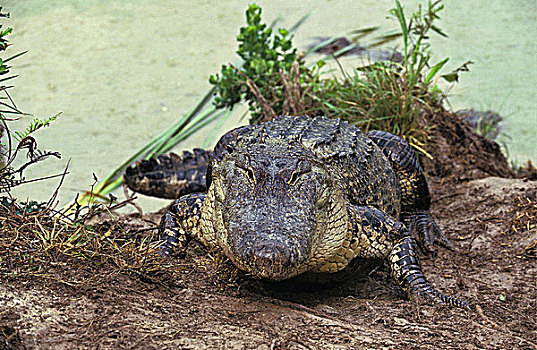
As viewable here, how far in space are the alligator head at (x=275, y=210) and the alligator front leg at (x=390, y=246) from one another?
243mm

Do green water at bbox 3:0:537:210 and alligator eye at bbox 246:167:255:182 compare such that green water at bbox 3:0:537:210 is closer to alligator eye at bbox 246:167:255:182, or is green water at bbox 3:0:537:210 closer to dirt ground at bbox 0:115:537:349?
dirt ground at bbox 0:115:537:349

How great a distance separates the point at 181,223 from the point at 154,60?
17.5ft

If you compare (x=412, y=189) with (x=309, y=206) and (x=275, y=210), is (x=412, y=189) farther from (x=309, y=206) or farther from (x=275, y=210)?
(x=275, y=210)

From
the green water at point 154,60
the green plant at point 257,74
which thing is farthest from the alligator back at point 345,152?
the green water at point 154,60

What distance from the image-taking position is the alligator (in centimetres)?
209

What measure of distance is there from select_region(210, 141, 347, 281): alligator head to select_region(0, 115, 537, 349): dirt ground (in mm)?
229

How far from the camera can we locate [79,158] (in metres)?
6.00

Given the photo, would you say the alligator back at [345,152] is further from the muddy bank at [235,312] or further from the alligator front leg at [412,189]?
the muddy bank at [235,312]

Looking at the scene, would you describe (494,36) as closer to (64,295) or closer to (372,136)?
(372,136)

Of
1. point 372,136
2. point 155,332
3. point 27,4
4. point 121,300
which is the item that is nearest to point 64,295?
point 121,300

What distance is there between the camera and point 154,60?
8.00 m

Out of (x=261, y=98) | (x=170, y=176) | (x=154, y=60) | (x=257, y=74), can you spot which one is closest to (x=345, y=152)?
(x=170, y=176)

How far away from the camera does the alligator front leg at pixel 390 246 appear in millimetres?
2817

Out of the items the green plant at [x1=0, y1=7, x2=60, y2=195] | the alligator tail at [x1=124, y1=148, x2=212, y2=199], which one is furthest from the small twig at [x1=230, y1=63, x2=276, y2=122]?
the green plant at [x1=0, y1=7, x2=60, y2=195]
